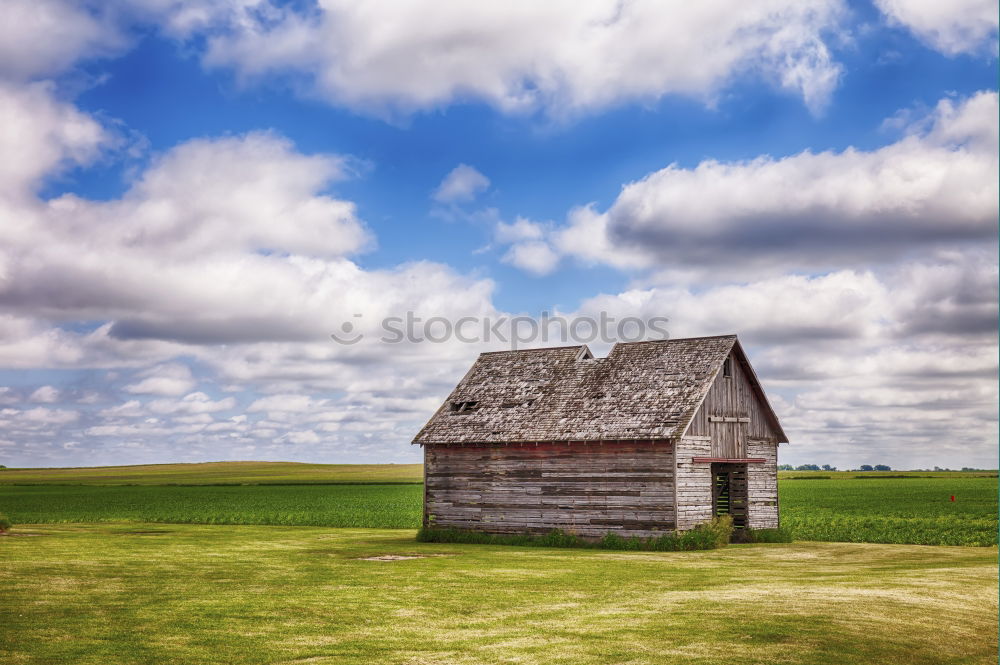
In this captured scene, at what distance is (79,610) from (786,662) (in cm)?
1294

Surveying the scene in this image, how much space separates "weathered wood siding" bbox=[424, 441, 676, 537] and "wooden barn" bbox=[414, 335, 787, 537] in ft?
0.13

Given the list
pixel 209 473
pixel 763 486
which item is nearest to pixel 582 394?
pixel 763 486

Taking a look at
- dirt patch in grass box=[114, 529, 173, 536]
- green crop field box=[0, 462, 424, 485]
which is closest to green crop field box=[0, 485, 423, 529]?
dirt patch in grass box=[114, 529, 173, 536]

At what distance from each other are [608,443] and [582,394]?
11.4 ft

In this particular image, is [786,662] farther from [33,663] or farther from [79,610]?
[79,610]

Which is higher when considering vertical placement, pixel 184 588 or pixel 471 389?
pixel 471 389

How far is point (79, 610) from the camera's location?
18703mm

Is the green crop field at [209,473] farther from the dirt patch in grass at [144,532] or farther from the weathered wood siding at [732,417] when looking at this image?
the weathered wood siding at [732,417]

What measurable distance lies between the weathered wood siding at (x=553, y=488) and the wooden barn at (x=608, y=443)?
1.6 inches

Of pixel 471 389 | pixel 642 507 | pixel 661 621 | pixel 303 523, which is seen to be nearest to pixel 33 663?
pixel 661 621

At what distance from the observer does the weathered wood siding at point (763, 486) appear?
129ft

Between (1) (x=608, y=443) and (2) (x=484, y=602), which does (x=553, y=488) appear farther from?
(2) (x=484, y=602)

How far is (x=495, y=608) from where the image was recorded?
19031 mm

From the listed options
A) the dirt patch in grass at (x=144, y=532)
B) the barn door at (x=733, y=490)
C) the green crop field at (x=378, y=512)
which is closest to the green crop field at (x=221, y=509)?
the green crop field at (x=378, y=512)
